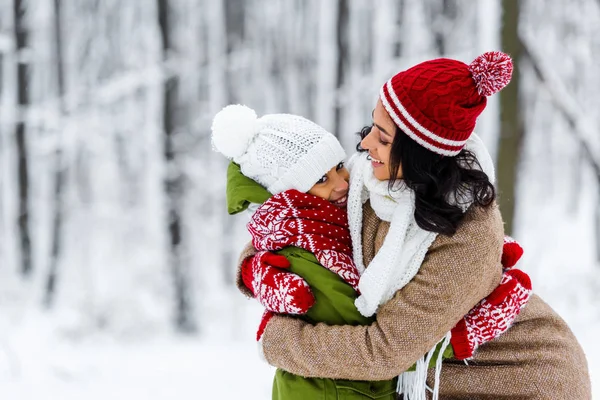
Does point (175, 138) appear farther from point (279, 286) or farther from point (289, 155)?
point (279, 286)

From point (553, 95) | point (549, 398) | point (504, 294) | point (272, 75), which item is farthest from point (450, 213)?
point (272, 75)

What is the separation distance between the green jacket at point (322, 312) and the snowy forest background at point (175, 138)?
9.30 feet

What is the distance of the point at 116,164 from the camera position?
948 cm

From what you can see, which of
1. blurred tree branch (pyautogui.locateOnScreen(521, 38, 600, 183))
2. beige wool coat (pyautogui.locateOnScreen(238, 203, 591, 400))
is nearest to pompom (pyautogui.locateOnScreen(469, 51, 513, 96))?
beige wool coat (pyautogui.locateOnScreen(238, 203, 591, 400))

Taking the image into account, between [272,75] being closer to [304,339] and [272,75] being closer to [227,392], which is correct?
[227,392]

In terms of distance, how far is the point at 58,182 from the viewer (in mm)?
8766

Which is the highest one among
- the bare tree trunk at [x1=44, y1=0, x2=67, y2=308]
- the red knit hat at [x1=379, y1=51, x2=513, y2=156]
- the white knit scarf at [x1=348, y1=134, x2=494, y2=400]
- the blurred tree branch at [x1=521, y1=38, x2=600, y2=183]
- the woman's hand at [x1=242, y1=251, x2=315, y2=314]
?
the red knit hat at [x1=379, y1=51, x2=513, y2=156]

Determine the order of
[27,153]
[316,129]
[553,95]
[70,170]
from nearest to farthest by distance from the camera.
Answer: [316,129]
[553,95]
[27,153]
[70,170]

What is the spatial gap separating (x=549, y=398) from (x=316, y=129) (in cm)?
105

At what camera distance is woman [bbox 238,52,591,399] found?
1.57 meters

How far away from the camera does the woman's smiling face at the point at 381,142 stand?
1662 mm

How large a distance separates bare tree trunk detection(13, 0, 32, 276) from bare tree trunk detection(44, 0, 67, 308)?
0.34 m

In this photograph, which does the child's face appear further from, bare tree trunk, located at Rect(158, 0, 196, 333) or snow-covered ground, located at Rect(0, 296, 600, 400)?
bare tree trunk, located at Rect(158, 0, 196, 333)

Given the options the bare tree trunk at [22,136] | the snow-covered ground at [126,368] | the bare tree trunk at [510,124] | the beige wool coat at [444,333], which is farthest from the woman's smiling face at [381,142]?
the bare tree trunk at [22,136]
